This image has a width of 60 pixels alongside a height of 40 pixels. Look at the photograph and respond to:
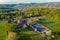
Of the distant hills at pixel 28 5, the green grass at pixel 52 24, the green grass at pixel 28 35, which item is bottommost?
the green grass at pixel 28 35

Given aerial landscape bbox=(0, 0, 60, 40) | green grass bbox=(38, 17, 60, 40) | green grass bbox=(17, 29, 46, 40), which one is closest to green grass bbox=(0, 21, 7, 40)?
aerial landscape bbox=(0, 0, 60, 40)

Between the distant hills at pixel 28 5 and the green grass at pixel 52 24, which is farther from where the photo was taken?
the distant hills at pixel 28 5

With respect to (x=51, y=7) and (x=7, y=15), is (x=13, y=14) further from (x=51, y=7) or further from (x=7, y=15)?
(x=51, y=7)

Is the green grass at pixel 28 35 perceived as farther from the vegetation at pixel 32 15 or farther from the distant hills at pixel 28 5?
the distant hills at pixel 28 5

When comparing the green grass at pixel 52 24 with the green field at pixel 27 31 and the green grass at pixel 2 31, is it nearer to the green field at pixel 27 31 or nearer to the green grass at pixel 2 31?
the green field at pixel 27 31

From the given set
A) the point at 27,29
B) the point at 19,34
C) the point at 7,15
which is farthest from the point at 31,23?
the point at 7,15

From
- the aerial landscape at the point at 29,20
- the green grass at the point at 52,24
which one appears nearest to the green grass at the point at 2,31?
the aerial landscape at the point at 29,20

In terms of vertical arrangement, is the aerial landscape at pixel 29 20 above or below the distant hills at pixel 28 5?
below

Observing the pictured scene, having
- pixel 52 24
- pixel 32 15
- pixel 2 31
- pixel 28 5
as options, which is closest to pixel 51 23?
pixel 52 24

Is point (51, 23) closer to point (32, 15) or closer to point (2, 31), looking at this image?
point (32, 15)
